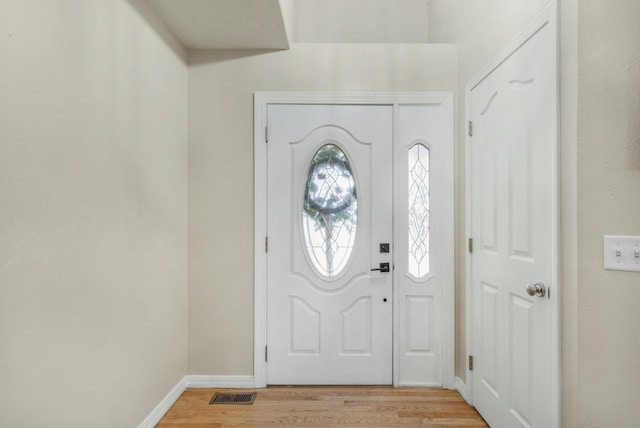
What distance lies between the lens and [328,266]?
261 cm

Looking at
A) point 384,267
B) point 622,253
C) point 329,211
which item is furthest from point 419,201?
point 622,253

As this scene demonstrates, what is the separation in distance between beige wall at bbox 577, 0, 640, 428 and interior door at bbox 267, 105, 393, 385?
134 cm

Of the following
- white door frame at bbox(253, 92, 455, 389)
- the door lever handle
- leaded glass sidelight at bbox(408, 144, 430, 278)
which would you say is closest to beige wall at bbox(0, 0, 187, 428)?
white door frame at bbox(253, 92, 455, 389)

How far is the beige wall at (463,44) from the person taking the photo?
1981 millimetres

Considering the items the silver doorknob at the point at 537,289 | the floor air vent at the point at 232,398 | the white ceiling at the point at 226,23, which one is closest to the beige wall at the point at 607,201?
the silver doorknob at the point at 537,289

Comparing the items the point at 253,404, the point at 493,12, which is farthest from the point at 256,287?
the point at 493,12

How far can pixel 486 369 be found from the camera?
212 cm

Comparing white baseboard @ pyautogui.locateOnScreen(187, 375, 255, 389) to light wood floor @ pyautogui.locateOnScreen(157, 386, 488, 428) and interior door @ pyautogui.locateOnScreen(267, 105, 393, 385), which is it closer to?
light wood floor @ pyautogui.locateOnScreen(157, 386, 488, 428)

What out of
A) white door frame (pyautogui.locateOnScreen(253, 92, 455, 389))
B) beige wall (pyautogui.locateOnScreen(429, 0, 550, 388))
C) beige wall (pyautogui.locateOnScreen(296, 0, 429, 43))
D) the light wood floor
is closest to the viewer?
beige wall (pyautogui.locateOnScreen(429, 0, 550, 388))

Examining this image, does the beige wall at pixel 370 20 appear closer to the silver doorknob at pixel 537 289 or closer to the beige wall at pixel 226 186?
the beige wall at pixel 226 186

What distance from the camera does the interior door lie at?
2.58 metres

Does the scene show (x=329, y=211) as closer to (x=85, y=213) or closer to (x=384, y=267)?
(x=384, y=267)

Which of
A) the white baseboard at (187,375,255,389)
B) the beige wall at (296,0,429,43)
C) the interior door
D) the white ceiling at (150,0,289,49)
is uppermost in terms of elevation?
the beige wall at (296,0,429,43)

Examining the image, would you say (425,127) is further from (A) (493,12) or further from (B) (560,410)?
(B) (560,410)
